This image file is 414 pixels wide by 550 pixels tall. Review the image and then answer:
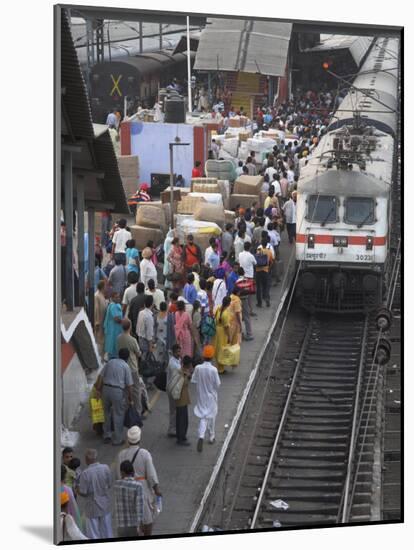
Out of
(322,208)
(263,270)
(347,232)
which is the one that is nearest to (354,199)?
(347,232)

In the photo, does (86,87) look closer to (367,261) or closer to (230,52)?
(230,52)

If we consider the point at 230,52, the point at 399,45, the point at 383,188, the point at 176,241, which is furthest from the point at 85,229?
the point at 383,188

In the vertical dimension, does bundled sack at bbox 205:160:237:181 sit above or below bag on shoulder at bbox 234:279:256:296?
above

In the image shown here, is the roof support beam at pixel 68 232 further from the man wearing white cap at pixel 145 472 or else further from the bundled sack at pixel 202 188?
the bundled sack at pixel 202 188

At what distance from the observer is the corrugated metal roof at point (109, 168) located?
46.0ft

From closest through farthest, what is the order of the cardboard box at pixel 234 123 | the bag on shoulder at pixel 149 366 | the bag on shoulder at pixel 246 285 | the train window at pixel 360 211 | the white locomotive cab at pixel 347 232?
the bag on shoulder at pixel 149 366 < the bag on shoulder at pixel 246 285 < the cardboard box at pixel 234 123 < the white locomotive cab at pixel 347 232 < the train window at pixel 360 211

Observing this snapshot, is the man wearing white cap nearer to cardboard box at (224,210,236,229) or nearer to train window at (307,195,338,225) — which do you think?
cardboard box at (224,210,236,229)

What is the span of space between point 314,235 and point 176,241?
302 centimetres

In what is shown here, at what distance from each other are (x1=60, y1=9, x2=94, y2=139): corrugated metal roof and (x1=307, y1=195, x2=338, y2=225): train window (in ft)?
12.8

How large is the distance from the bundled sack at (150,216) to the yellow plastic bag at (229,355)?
1.21 meters

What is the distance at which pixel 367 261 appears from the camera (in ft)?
58.6

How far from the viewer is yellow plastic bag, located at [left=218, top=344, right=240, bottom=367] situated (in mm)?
15188

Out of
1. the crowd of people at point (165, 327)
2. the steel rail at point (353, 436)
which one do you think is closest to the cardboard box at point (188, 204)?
the crowd of people at point (165, 327)

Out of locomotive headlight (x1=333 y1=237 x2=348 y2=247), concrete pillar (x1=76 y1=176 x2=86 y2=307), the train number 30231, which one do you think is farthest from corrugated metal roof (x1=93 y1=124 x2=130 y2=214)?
locomotive headlight (x1=333 y1=237 x2=348 y2=247)
